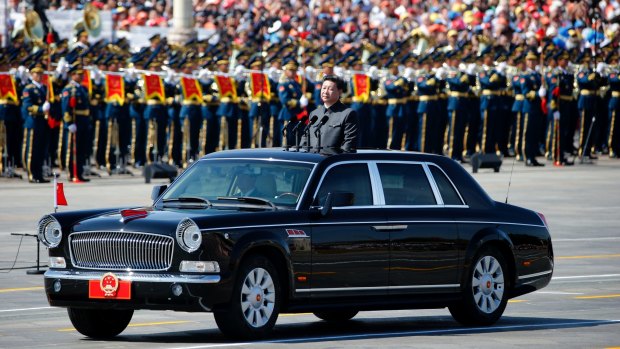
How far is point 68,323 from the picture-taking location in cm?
1386

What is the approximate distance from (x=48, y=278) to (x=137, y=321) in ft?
4.80

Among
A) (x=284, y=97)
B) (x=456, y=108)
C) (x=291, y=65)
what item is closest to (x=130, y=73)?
(x=284, y=97)

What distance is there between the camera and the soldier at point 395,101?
38281mm

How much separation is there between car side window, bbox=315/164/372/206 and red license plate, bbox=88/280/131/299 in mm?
1767

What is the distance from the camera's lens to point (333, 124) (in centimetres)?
1538

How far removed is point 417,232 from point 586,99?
27.0 meters

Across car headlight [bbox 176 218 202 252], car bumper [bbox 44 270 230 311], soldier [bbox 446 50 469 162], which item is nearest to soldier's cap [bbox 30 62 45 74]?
soldier [bbox 446 50 469 162]

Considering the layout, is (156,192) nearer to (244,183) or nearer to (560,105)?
(244,183)

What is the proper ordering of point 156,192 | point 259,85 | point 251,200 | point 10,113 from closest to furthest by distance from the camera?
point 251,200 < point 156,192 < point 10,113 < point 259,85

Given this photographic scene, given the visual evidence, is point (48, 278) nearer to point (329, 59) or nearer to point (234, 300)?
point (234, 300)

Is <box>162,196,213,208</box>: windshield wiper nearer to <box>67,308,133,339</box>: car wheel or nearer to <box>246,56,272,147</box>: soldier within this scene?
<box>67,308,133,339</box>: car wheel

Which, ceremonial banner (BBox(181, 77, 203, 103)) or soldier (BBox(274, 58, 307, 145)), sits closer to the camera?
soldier (BBox(274, 58, 307, 145))

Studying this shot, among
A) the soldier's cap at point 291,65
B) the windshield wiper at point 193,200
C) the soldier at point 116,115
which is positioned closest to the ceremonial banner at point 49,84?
the soldier at point 116,115

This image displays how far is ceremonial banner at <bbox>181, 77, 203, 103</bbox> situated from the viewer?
1412 inches
